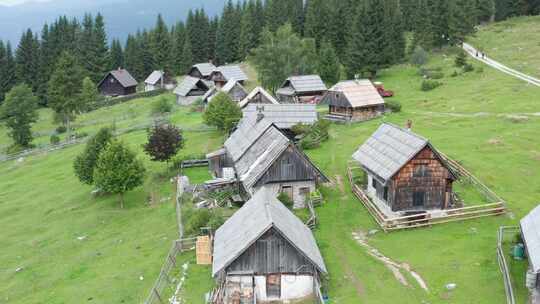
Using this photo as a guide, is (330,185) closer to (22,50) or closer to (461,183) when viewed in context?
(461,183)

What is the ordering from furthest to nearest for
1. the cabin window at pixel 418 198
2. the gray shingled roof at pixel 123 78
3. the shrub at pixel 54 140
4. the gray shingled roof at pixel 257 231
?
the gray shingled roof at pixel 123 78 → the shrub at pixel 54 140 → the cabin window at pixel 418 198 → the gray shingled roof at pixel 257 231

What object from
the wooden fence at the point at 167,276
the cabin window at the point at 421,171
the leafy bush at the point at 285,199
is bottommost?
the wooden fence at the point at 167,276

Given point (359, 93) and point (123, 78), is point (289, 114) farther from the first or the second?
point (123, 78)

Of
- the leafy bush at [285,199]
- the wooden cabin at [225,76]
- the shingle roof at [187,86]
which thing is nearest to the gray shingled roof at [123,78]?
the shingle roof at [187,86]

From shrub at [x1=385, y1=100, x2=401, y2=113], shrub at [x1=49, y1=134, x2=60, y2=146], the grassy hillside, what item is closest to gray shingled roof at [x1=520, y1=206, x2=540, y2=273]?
shrub at [x1=385, y1=100, x2=401, y2=113]

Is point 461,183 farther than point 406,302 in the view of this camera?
Yes

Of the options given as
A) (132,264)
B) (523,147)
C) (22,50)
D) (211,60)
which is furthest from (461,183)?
(22,50)

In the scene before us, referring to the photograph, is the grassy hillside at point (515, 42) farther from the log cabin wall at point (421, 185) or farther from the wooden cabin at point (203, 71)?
the wooden cabin at point (203, 71)
